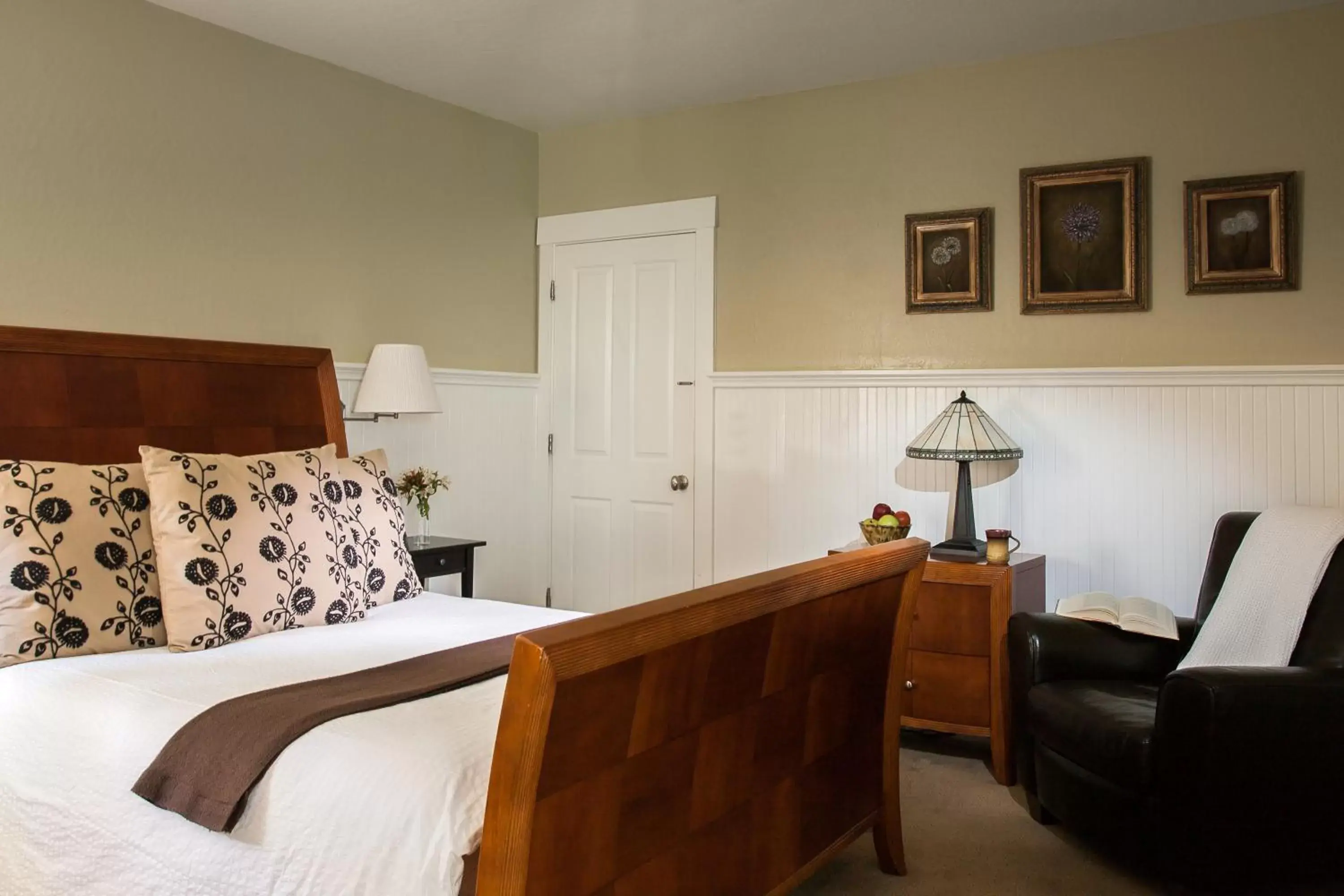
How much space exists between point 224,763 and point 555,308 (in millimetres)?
3475

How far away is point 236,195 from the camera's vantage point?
373 centimetres

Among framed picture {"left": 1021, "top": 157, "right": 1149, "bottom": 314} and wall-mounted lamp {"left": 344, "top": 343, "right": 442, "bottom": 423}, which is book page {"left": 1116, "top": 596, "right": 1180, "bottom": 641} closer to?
framed picture {"left": 1021, "top": 157, "right": 1149, "bottom": 314}

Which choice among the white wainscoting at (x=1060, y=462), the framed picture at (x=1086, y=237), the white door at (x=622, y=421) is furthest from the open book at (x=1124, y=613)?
the white door at (x=622, y=421)

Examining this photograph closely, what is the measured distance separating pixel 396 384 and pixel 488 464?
928 mm

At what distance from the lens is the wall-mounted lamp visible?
394 cm

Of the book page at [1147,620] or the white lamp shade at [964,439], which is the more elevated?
the white lamp shade at [964,439]

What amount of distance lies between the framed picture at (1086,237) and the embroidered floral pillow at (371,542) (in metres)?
2.46

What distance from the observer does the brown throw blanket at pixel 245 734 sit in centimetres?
179

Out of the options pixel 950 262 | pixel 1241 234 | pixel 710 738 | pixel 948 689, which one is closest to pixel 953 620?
pixel 948 689

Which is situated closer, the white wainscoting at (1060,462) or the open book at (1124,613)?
the open book at (1124,613)

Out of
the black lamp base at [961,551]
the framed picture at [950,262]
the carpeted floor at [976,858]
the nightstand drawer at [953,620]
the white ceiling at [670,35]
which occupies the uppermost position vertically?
the white ceiling at [670,35]

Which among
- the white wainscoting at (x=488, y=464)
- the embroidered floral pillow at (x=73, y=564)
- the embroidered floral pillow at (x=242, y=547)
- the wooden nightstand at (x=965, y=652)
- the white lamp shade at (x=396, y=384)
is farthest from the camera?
the white wainscoting at (x=488, y=464)

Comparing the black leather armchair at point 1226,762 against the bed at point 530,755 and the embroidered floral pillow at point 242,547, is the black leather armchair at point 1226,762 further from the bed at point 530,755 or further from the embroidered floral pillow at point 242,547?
the embroidered floral pillow at point 242,547

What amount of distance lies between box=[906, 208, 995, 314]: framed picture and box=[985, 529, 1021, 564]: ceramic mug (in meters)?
A: 0.98
